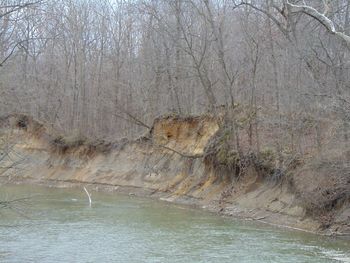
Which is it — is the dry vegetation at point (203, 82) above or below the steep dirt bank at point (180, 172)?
above

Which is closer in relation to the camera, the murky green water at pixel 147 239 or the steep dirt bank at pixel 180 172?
the murky green water at pixel 147 239

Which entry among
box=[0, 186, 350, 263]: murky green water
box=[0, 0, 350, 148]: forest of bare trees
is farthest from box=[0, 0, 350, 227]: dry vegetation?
box=[0, 186, 350, 263]: murky green water

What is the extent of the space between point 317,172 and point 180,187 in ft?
41.0

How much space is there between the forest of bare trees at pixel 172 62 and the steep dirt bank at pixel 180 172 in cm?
194

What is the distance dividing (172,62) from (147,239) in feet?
84.0

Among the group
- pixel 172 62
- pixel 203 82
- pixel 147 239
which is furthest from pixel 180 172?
pixel 147 239

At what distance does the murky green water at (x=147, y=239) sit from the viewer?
17766 millimetres

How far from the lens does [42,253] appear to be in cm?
1812

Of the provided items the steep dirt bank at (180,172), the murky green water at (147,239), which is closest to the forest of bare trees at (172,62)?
the steep dirt bank at (180,172)

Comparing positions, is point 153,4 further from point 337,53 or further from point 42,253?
point 42,253

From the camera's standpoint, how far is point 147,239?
69.1 feet

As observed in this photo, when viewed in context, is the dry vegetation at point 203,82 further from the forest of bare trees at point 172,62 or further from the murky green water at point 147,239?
the murky green water at point 147,239

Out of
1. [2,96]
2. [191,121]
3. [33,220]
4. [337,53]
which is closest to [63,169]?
[191,121]

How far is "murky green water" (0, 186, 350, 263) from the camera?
17.8m
